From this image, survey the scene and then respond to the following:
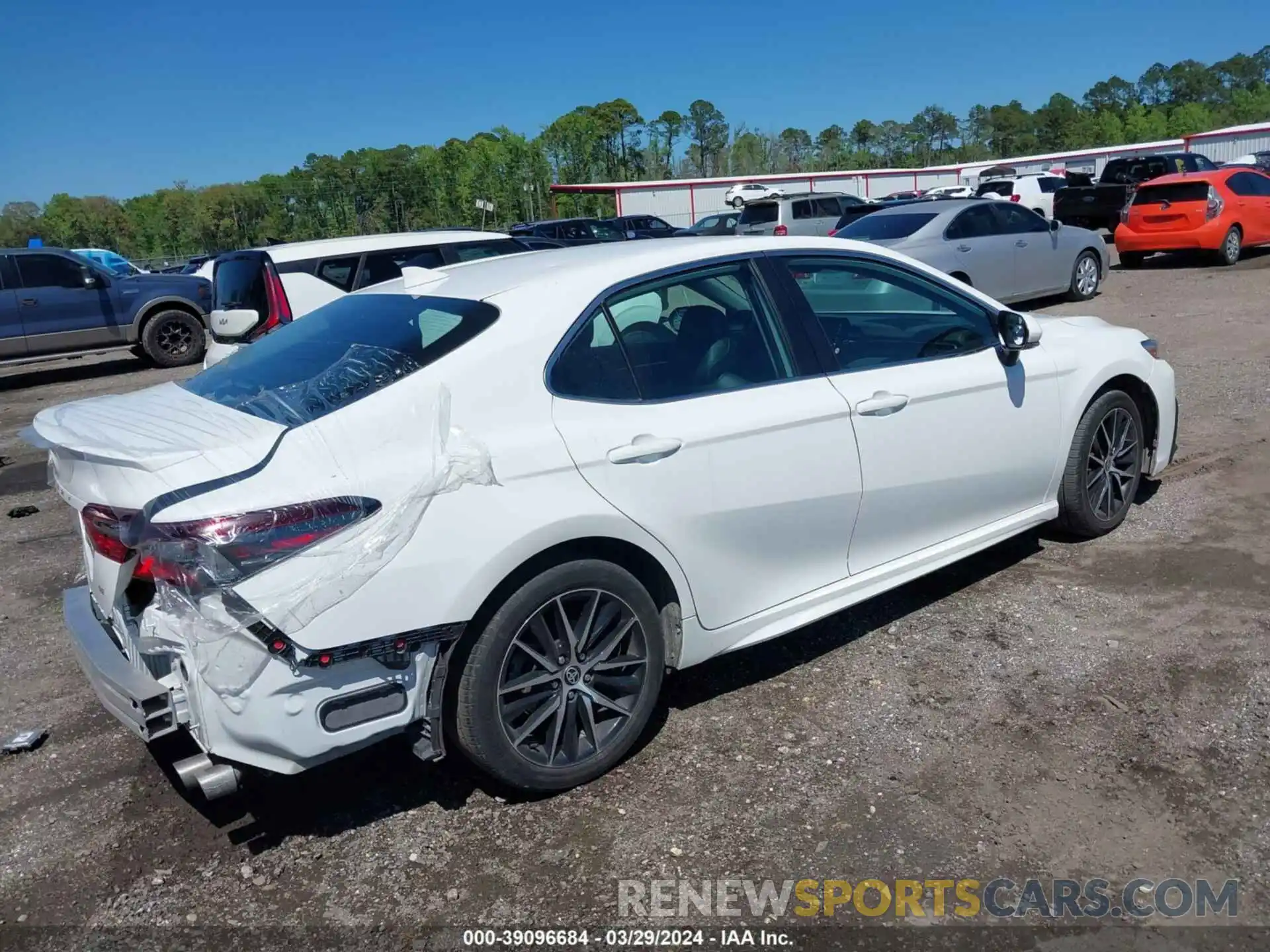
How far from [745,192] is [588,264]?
41207 millimetres

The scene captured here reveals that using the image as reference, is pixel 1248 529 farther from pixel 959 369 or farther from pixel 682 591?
pixel 682 591

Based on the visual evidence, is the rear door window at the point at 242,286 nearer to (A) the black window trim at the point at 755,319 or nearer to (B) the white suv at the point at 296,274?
(B) the white suv at the point at 296,274

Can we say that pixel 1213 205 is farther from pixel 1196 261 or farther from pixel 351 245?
pixel 351 245

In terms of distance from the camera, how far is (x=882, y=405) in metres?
3.79

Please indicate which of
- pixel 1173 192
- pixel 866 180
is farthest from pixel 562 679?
pixel 866 180

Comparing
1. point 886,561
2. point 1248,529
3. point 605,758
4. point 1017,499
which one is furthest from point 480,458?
point 1248,529

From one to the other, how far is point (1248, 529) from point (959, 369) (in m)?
2.13

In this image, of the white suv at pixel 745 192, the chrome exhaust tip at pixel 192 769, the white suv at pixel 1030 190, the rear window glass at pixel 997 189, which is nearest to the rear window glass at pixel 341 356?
the chrome exhaust tip at pixel 192 769

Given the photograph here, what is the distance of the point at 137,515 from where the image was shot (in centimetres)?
267

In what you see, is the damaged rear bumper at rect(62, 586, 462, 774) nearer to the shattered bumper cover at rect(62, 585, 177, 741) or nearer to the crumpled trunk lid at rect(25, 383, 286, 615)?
the shattered bumper cover at rect(62, 585, 177, 741)

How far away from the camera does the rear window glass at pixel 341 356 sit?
301 centimetres

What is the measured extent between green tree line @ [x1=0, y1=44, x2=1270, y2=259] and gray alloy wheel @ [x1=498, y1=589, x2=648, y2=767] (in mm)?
40940

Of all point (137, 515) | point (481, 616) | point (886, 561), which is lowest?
point (886, 561)

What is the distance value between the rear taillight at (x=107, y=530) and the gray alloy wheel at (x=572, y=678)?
1.14 meters
